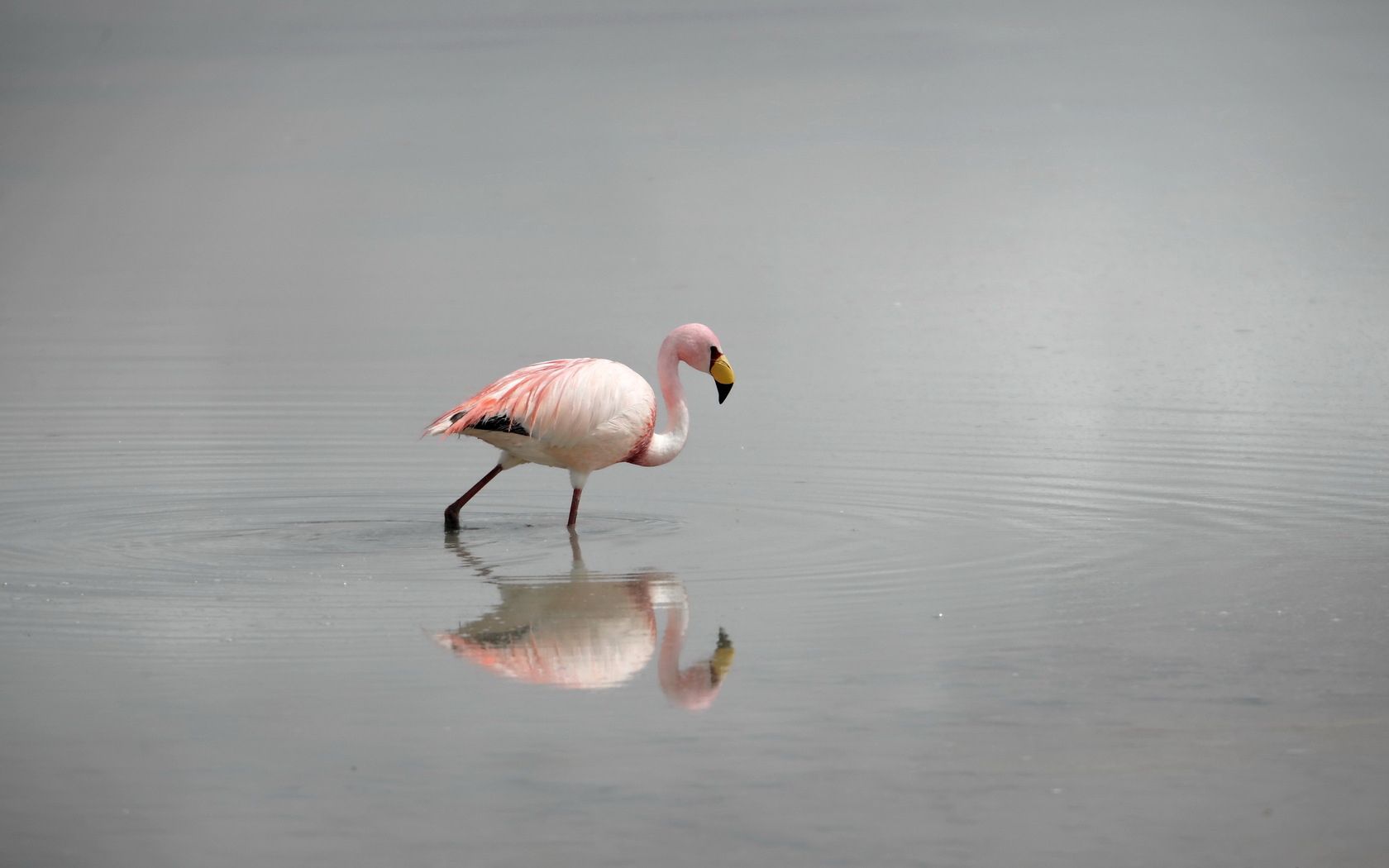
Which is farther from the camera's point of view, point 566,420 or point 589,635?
point 566,420

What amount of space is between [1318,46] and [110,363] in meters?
15.5

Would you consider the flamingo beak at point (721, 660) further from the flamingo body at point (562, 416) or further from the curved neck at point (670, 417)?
the curved neck at point (670, 417)

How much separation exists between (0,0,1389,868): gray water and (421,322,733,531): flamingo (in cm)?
32

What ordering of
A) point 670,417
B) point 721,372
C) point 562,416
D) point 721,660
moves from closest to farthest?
point 721,660 < point 562,416 < point 721,372 < point 670,417

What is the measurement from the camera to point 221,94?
2073cm

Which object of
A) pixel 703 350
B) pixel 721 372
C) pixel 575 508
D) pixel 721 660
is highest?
pixel 703 350

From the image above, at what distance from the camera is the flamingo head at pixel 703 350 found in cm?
860

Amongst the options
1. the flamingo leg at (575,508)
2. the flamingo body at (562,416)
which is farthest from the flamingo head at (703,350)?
the flamingo leg at (575,508)

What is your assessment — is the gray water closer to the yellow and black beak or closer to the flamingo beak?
the flamingo beak

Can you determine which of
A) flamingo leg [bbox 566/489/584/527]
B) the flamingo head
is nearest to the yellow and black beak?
the flamingo head

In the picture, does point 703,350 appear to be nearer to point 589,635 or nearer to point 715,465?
point 715,465

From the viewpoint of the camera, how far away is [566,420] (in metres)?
8.02

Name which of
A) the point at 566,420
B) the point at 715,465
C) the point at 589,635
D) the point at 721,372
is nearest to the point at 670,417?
the point at 721,372

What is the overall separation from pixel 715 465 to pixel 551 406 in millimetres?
1493
